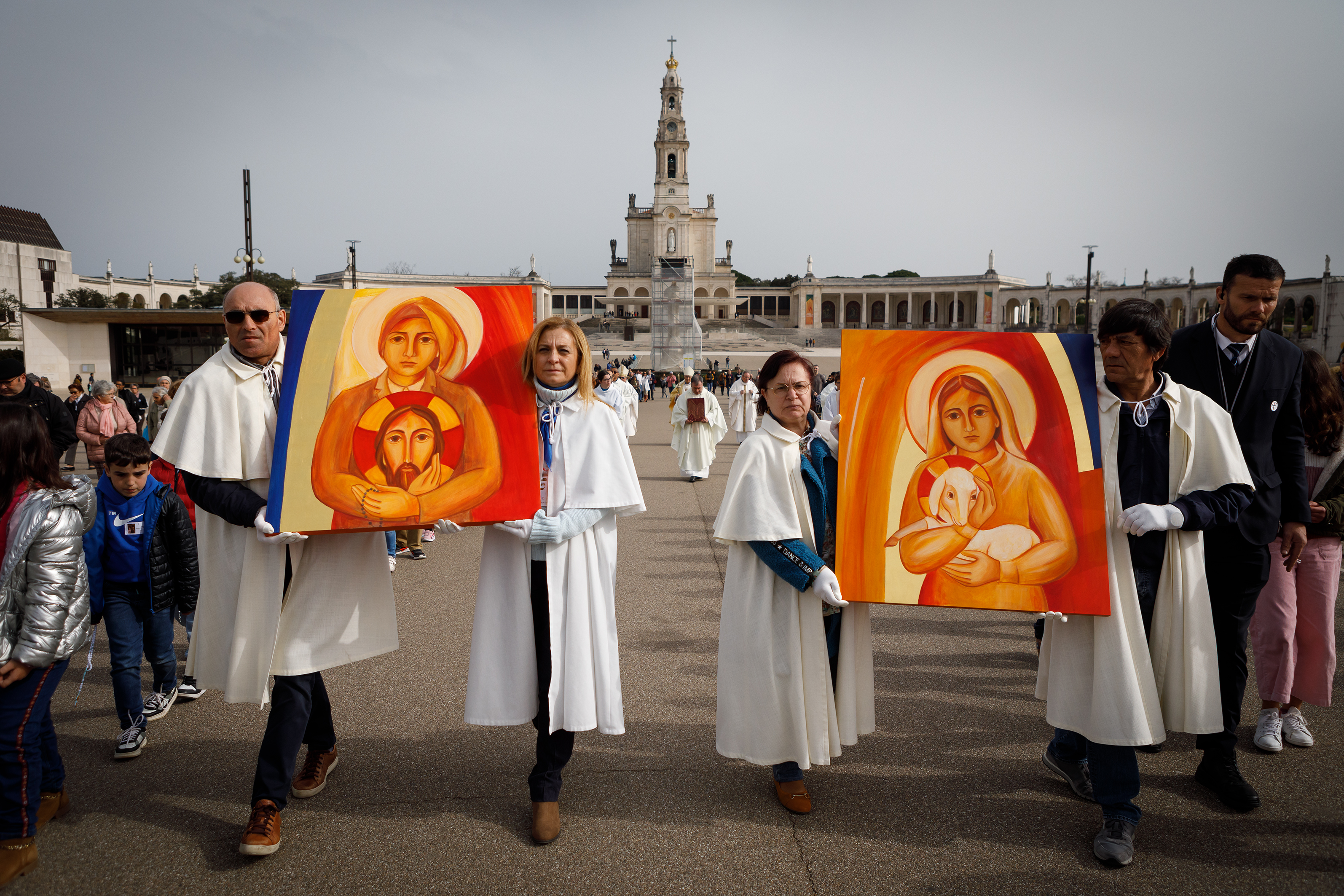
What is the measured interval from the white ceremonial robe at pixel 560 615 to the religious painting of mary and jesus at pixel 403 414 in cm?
22

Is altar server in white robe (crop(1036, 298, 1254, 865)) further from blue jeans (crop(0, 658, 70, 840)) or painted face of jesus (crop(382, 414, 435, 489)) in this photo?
blue jeans (crop(0, 658, 70, 840))

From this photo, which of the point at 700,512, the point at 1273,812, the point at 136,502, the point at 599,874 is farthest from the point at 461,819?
the point at 700,512

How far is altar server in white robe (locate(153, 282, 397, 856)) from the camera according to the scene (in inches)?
132

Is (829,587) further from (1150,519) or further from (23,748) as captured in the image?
(23,748)

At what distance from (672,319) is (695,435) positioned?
4222cm

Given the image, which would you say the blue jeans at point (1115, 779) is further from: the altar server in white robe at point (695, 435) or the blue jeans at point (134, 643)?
the altar server in white robe at point (695, 435)

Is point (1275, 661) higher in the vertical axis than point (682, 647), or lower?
higher

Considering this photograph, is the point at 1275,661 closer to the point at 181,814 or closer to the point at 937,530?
the point at 937,530

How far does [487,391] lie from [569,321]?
0.47m

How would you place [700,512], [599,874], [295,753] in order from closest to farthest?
[599,874], [295,753], [700,512]

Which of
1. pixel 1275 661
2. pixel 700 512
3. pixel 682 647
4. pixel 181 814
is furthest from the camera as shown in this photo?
pixel 700 512

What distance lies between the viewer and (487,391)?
11.5 feet

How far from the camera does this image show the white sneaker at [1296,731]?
4.34m

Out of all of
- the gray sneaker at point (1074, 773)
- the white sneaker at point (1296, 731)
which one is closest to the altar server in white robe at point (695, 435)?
the white sneaker at point (1296, 731)
